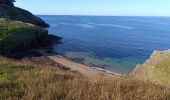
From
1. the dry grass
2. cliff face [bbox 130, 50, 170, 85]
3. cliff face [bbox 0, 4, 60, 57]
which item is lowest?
cliff face [bbox 0, 4, 60, 57]

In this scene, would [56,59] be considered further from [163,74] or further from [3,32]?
[163,74]

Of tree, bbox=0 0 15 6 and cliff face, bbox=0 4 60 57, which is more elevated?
tree, bbox=0 0 15 6

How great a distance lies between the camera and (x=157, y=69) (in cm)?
1828

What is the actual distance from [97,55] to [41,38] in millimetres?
15160

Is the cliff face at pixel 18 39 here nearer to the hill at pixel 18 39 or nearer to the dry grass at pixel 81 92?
the hill at pixel 18 39

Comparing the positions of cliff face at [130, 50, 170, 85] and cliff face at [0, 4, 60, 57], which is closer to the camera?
cliff face at [130, 50, 170, 85]

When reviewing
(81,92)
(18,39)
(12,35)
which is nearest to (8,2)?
(12,35)

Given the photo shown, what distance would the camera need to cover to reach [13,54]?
50781mm

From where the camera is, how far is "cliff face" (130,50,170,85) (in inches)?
677

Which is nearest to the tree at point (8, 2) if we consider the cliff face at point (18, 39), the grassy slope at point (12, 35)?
the cliff face at point (18, 39)

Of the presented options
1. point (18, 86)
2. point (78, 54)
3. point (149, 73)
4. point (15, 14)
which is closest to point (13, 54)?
point (78, 54)

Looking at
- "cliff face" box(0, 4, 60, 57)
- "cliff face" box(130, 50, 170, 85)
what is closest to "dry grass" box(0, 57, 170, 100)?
"cliff face" box(130, 50, 170, 85)

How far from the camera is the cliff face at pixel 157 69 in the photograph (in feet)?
56.4

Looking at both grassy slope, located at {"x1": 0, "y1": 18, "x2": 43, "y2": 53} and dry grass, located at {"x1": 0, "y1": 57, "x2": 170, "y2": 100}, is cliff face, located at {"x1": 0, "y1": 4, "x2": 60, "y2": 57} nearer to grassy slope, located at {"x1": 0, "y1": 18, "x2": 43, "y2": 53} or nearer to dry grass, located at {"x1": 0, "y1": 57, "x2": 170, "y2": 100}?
grassy slope, located at {"x1": 0, "y1": 18, "x2": 43, "y2": 53}
